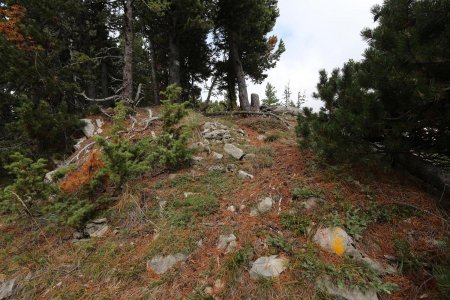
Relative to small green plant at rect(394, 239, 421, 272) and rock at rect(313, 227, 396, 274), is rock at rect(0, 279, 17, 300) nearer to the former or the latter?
rock at rect(313, 227, 396, 274)

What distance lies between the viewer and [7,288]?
11.6ft

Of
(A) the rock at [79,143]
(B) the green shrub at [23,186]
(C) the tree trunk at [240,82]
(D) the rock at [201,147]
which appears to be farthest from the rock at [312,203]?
(C) the tree trunk at [240,82]

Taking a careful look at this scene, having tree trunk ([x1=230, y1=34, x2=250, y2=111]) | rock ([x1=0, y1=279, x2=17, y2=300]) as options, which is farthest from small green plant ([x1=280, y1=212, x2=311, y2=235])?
tree trunk ([x1=230, y1=34, x2=250, y2=111])

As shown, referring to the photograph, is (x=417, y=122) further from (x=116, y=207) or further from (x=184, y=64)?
(x=184, y=64)

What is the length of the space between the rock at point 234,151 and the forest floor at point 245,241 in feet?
3.13

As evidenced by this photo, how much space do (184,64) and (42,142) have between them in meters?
9.05

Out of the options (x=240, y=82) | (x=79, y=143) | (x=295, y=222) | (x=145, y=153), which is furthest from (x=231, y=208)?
(x=240, y=82)

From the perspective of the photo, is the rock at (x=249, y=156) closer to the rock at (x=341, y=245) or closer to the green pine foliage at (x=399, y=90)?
the green pine foliage at (x=399, y=90)

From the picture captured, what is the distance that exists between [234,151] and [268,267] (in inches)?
131

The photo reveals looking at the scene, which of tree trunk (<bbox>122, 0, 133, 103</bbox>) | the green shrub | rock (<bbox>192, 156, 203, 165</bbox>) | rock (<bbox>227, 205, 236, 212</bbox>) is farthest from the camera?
tree trunk (<bbox>122, 0, 133, 103</bbox>)

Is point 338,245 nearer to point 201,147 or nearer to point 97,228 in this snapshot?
point 97,228

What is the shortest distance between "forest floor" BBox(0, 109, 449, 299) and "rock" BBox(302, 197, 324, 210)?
1cm

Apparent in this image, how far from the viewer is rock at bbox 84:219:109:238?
13.6 ft

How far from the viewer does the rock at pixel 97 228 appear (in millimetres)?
4137
